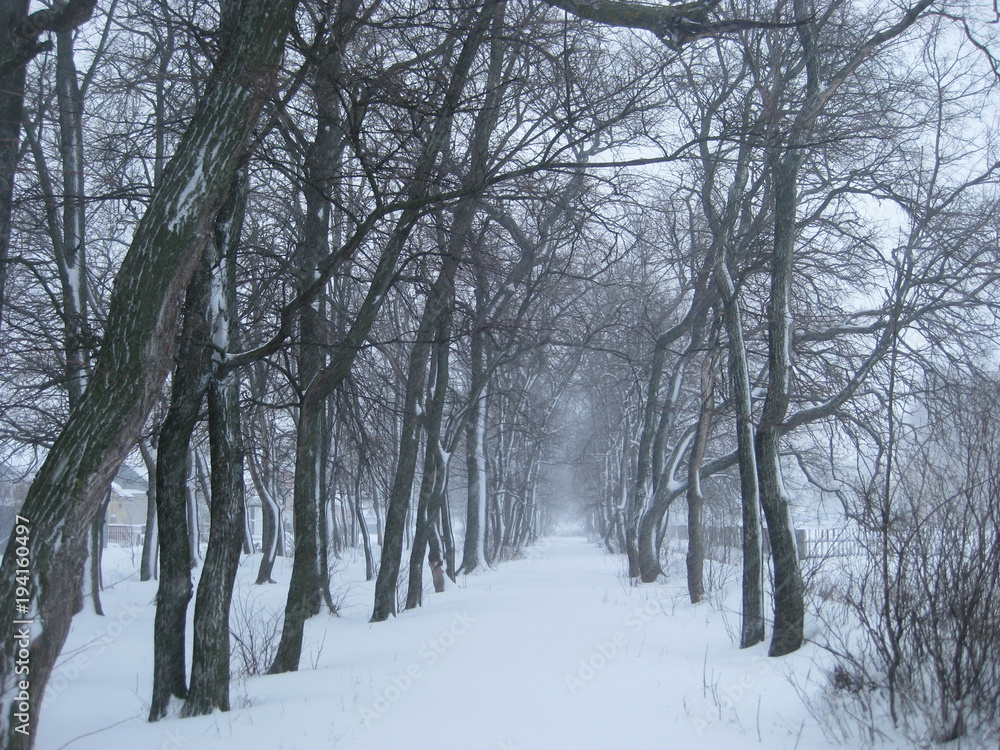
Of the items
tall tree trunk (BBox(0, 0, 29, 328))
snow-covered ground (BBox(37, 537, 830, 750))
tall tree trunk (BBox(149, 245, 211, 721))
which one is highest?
tall tree trunk (BBox(0, 0, 29, 328))

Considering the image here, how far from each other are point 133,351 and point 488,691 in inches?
146

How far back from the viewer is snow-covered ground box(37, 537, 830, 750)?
5.08 metres

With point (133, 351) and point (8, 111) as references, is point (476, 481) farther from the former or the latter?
point (133, 351)

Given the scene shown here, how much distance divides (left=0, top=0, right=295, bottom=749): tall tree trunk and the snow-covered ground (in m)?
1.31

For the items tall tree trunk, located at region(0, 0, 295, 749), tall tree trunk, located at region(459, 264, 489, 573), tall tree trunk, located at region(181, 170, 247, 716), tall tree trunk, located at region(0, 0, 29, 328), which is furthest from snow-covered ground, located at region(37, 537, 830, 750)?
tall tree trunk, located at region(459, 264, 489, 573)

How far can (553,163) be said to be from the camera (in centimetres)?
561

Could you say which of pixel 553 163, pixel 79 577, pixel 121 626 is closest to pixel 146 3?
pixel 553 163

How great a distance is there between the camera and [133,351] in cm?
418

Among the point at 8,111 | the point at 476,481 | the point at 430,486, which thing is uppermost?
the point at 8,111

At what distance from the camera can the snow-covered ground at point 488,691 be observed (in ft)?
16.7

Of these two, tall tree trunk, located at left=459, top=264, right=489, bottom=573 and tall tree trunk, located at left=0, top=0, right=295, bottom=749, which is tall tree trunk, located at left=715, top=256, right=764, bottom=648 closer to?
tall tree trunk, located at left=0, top=0, right=295, bottom=749

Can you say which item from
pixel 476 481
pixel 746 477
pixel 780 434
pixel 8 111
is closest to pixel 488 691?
pixel 780 434

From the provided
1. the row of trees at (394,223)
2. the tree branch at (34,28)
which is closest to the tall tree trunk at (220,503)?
the row of trees at (394,223)

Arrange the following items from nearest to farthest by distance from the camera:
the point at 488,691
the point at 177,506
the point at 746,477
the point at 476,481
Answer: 1. the point at 488,691
2. the point at 177,506
3. the point at 746,477
4. the point at 476,481
